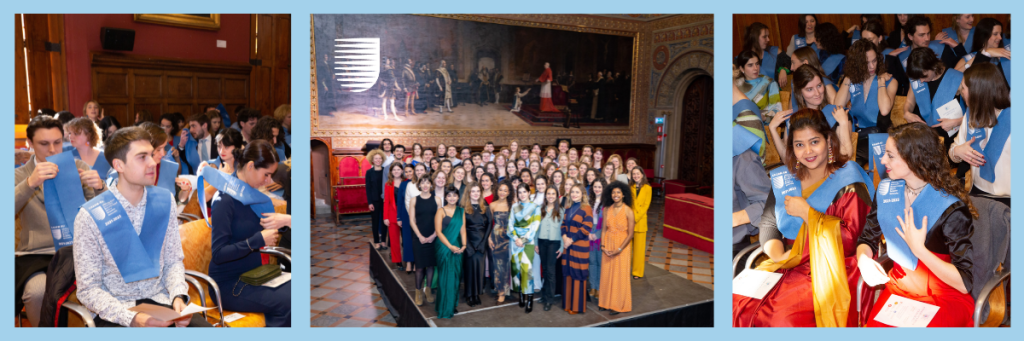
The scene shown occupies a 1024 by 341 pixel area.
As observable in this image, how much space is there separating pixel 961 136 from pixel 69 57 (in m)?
5.72

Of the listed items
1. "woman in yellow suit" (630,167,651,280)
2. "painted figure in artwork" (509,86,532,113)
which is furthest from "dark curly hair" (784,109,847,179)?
"painted figure in artwork" (509,86,532,113)

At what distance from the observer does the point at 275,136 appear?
357 centimetres

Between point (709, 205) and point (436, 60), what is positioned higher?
point (436, 60)

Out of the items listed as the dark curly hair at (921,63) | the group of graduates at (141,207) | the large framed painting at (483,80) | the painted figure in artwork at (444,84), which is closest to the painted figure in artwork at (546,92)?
the large framed painting at (483,80)

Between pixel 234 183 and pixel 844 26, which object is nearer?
pixel 234 183

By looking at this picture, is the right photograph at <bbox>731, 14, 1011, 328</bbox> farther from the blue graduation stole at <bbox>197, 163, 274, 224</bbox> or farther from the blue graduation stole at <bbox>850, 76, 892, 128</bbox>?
the blue graduation stole at <bbox>197, 163, 274, 224</bbox>

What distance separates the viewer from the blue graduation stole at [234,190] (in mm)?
3334

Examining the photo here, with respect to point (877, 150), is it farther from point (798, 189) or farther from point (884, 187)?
point (798, 189)

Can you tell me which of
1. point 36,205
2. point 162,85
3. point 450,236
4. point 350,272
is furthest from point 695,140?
point 36,205

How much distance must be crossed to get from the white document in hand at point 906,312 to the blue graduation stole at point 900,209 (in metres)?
0.25

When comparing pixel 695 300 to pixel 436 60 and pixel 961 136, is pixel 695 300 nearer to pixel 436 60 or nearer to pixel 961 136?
pixel 961 136

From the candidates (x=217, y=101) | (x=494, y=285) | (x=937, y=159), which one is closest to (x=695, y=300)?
(x=494, y=285)

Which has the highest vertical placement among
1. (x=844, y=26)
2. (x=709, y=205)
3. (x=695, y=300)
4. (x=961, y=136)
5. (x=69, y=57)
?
(x=844, y=26)

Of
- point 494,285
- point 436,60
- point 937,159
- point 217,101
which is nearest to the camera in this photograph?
point 937,159
